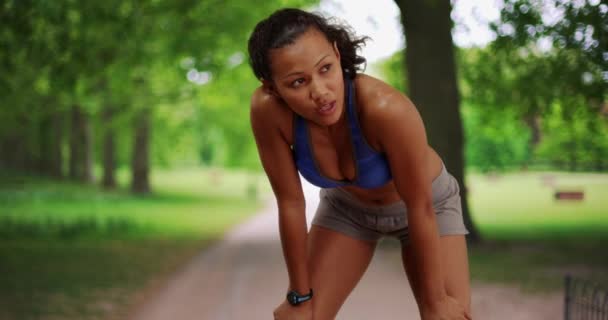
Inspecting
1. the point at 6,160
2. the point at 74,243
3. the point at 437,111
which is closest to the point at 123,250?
the point at 74,243

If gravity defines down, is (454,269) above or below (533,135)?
above

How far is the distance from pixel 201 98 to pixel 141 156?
165 inches

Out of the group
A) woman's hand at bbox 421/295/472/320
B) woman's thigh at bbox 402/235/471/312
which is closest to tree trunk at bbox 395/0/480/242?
woman's thigh at bbox 402/235/471/312

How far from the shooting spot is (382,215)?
2814mm

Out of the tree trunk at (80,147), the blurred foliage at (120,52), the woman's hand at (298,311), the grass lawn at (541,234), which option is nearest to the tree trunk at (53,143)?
the tree trunk at (80,147)

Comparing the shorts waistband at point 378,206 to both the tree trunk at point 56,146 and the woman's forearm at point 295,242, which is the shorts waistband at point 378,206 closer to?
the woman's forearm at point 295,242

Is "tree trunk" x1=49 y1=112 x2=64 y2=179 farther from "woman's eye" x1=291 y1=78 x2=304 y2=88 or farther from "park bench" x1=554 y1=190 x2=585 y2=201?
"woman's eye" x1=291 y1=78 x2=304 y2=88

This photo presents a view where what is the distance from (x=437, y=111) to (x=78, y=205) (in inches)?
543

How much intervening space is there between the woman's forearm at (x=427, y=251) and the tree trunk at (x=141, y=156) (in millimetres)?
24066

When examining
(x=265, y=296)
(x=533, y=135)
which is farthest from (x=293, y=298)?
(x=533, y=135)

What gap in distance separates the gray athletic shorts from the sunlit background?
850mm

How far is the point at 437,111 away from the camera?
1059 centimetres

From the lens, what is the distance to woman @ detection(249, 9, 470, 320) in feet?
7.70

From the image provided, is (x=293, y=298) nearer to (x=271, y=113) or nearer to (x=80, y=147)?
(x=271, y=113)
